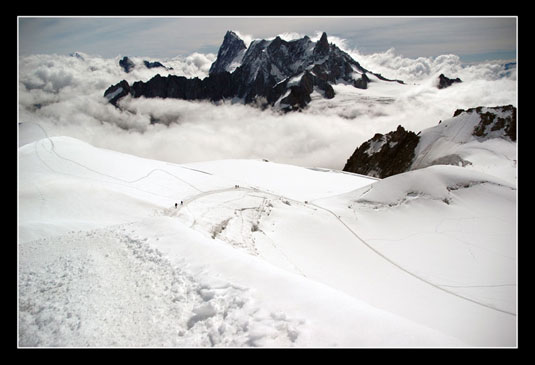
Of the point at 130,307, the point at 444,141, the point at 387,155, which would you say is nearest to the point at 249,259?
the point at 130,307

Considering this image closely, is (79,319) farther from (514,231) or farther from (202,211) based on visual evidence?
(514,231)

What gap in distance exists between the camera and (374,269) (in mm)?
16562

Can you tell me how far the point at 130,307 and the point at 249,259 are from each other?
13.8 ft

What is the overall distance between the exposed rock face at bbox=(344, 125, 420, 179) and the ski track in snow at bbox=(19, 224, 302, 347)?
259ft

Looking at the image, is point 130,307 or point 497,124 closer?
point 130,307

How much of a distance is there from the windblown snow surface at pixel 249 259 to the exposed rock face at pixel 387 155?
62.7 m

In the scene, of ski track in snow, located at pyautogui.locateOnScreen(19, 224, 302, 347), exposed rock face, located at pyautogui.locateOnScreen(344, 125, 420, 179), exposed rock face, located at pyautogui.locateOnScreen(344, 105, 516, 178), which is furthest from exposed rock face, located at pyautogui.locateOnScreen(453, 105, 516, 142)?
ski track in snow, located at pyautogui.locateOnScreen(19, 224, 302, 347)

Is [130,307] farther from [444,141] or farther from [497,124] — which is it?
[497,124]

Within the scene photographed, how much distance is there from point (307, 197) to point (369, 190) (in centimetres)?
830

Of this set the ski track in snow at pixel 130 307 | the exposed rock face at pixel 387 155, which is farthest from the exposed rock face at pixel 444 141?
the ski track in snow at pixel 130 307

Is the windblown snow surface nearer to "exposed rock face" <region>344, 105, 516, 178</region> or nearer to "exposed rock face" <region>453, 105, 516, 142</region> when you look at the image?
"exposed rock face" <region>344, 105, 516, 178</region>

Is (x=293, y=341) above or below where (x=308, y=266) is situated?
above

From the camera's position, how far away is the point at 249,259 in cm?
1064

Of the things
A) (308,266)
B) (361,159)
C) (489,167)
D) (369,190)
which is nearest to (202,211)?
(308,266)
